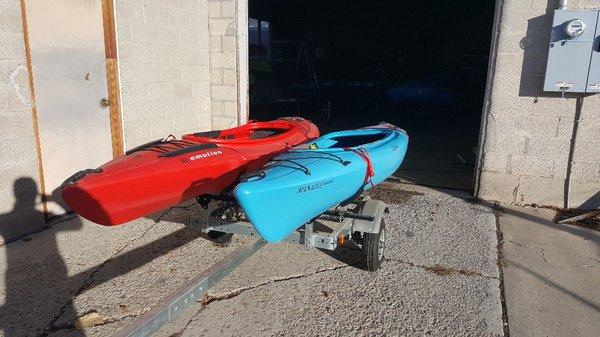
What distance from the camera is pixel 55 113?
481 centimetres

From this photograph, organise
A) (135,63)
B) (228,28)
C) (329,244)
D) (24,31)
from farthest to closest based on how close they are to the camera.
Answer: (228,28) < (135,63) < (24,31) < (329,244)

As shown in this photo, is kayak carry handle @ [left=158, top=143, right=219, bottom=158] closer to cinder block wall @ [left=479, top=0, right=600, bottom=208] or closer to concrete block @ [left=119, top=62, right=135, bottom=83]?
concrete block @ [left=119, top=62, right=135, bottom=83]

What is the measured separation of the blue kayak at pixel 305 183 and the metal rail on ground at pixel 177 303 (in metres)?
0.33

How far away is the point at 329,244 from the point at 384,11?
62.8 feet

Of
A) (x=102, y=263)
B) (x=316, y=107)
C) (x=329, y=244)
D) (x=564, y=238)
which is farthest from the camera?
(x=316, y=107)

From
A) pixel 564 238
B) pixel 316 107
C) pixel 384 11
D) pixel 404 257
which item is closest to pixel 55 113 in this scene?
pixel 404 257

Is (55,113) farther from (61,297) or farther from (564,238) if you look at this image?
(564,238)

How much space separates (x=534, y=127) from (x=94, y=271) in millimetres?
5123

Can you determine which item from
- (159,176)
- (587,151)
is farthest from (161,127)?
(587,151)

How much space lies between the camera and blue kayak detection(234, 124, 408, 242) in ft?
9.98

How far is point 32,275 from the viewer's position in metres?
3.75

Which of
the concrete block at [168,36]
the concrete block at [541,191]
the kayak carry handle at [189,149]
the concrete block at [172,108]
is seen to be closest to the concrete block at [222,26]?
the concrete block at [168,36]

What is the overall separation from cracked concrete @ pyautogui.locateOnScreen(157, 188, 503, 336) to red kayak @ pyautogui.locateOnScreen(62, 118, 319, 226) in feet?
2.76

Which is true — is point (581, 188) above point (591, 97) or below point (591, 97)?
below
